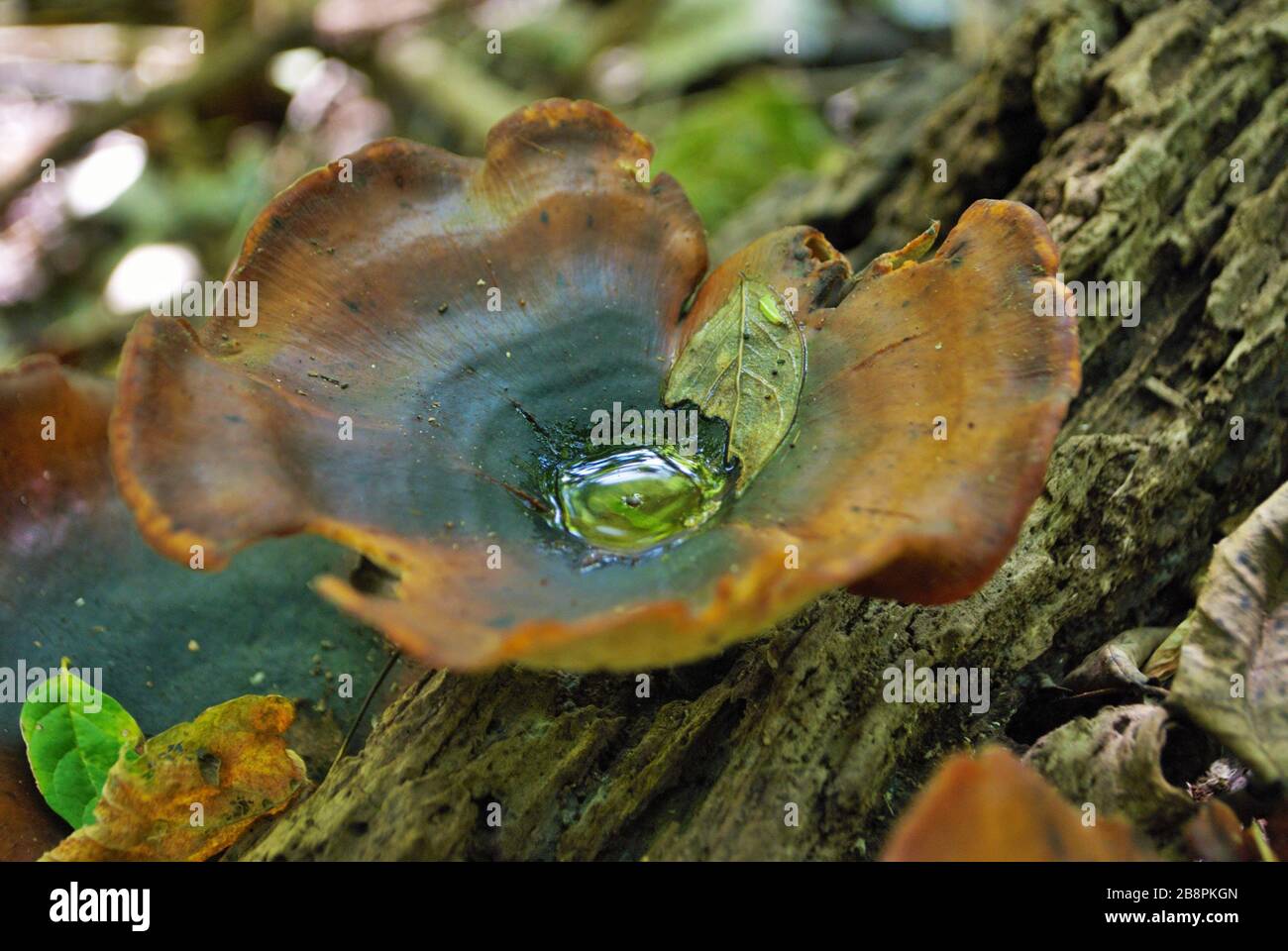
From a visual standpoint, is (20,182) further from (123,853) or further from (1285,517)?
(1285,517)

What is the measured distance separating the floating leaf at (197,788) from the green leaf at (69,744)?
11 cm

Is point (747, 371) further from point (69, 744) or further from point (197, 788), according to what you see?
point (69, 744)

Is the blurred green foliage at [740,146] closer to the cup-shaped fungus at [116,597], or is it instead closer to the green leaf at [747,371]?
the green leaf at [747,371]

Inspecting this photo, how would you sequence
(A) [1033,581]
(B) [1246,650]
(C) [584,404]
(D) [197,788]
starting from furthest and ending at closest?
(C) [584,404] → (A) [1033,581] → (D) [197,788] → (B) [1246,650]

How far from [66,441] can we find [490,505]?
1499 millimetres

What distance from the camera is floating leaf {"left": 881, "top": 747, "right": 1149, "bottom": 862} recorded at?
167cm

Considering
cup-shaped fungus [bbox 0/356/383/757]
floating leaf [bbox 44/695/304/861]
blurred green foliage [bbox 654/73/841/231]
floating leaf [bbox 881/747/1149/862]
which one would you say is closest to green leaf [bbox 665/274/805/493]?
floating leaf [bbox 881/747/1149/862]

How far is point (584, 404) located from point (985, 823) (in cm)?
161

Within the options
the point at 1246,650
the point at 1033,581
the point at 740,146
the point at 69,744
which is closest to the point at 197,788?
the point at 69,744

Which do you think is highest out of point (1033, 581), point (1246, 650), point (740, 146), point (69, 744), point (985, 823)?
point (740, 146)

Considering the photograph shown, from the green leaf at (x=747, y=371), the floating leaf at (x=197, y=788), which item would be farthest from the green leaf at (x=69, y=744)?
the green leaf at (x=747, y=371)

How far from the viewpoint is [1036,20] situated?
13.0 ft

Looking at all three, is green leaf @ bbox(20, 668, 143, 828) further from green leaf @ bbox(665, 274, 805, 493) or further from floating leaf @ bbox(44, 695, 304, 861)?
green leaf @ bbox(665, 274, 805, 493)

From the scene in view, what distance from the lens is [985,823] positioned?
1.67 metres
